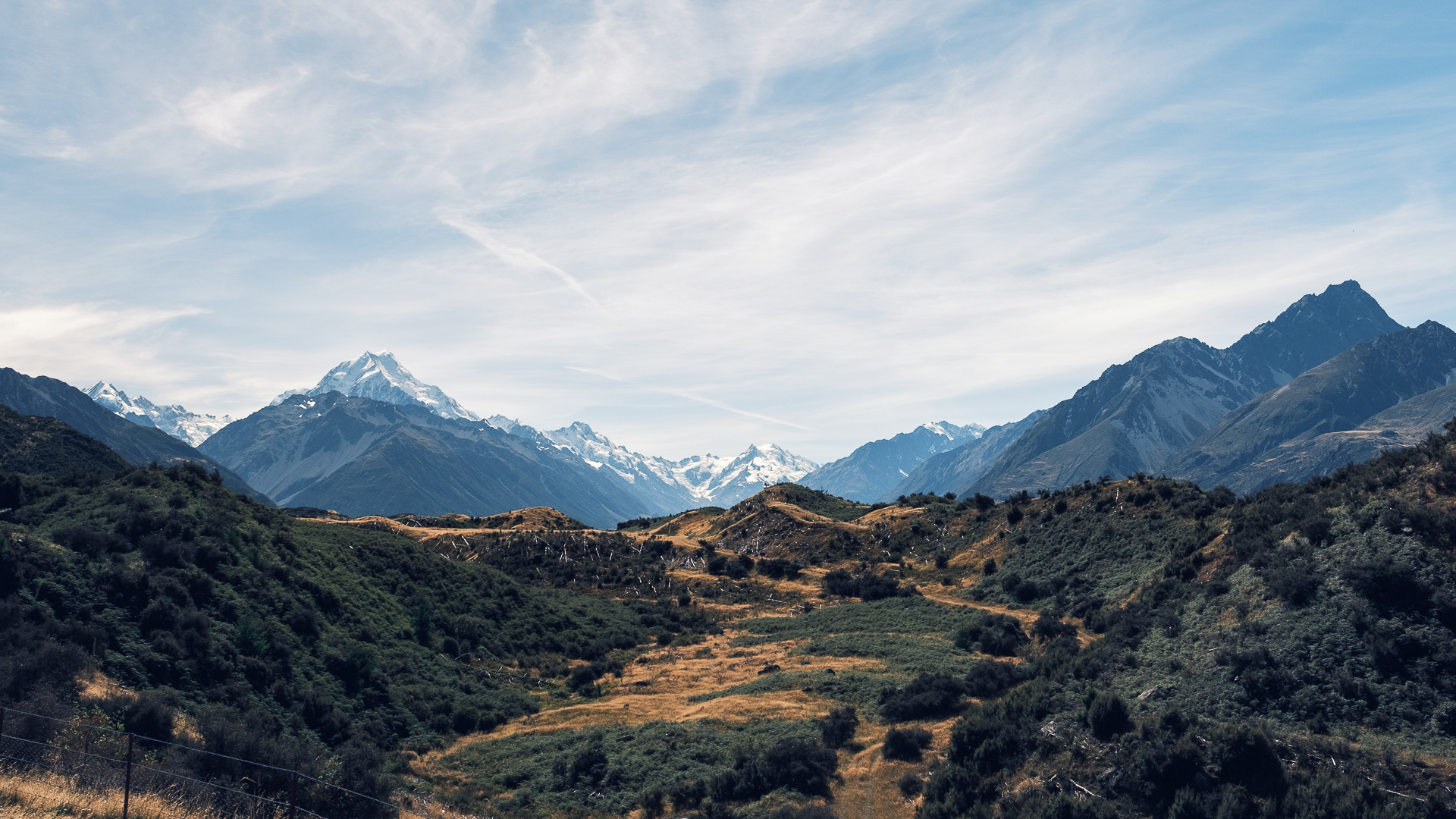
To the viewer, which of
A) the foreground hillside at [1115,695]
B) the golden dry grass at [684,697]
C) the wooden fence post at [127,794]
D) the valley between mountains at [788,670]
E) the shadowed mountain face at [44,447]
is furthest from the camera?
the shadowed mountain face at [44,447]

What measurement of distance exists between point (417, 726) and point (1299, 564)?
147 ft

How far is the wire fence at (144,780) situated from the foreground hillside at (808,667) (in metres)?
2.07

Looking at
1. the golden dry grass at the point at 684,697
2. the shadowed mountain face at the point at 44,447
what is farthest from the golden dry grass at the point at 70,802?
the shadowed mountain face at the point at 44,447

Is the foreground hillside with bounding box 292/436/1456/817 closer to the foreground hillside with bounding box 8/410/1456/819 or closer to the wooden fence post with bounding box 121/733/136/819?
the foreground hillside with bounding box 8/410/1456/819

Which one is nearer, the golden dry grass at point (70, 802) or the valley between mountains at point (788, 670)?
the golden dry grass at point (70, 802)

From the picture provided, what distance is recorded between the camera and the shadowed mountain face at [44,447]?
105938 mm

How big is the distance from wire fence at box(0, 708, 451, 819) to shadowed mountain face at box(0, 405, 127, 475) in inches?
3908

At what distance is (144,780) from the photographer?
21281 mm

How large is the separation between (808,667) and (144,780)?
123 ft

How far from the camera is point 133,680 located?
3195cm

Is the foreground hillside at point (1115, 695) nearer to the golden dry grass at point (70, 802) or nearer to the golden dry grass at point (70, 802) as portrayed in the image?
the golden dry grass at point (70, 802)

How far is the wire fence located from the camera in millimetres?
18344

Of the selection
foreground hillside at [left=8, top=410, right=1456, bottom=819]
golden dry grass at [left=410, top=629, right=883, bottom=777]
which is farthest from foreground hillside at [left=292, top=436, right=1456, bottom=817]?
golden dry grass at [left=410, top=629, right=883, bottom=777]

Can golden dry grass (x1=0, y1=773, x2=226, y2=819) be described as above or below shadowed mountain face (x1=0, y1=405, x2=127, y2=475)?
below
